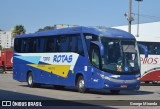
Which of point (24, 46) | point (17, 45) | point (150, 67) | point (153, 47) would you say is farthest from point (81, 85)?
point (153, 47)

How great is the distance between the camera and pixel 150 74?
1261 inches

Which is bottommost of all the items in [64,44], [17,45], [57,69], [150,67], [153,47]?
[150,67]

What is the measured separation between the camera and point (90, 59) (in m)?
22.4

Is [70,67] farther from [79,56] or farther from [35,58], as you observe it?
Answer: [35,58]

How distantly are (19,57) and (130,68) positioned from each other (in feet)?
32.2

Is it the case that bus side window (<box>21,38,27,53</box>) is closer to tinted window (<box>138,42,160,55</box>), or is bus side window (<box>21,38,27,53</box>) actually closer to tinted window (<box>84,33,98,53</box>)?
tinted window (<box>84,33,98,53</box>)

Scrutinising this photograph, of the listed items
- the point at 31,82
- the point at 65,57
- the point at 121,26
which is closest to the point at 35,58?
the point at 31,82

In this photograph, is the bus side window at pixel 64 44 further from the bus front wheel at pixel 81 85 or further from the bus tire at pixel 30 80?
the bus tire at pixel 30 80

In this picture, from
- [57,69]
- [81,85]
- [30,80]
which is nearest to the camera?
[81,85]

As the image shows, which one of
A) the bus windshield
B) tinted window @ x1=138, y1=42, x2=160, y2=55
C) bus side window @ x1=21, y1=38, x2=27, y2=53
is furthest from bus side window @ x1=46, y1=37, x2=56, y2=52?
tinted window @ x1=138, y1=42, x2=160, y2=55

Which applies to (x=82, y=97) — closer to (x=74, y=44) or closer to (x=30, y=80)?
(x=74, y=44)

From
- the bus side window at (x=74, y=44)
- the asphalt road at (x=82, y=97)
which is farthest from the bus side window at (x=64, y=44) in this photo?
the asphalt road at (x=82, y=97)

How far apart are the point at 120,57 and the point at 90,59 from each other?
4.84 ft

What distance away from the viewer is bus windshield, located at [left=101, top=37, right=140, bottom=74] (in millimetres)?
21859
